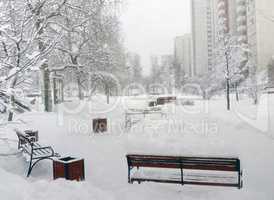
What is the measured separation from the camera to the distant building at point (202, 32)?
370 ft

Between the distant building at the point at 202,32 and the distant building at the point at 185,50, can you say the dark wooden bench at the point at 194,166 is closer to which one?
the distant building at the point at 202,32

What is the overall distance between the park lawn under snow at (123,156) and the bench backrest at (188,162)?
49cm

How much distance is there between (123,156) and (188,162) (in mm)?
3644

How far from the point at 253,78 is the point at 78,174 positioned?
103 feet

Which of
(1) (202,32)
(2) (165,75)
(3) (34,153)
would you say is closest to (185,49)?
(1) (202,32)

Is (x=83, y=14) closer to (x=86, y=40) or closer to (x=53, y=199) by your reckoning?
(x=86, y=40)

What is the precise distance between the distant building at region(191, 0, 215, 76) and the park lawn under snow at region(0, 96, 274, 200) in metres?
98.0

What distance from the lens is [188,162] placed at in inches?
259

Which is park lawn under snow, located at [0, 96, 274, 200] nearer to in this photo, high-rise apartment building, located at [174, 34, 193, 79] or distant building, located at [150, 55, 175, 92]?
distant building, located at [150, 55, 175, 92]

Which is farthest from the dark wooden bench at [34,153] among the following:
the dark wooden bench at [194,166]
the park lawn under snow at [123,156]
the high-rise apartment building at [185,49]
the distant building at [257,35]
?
the high-rise apartment building at [185,49]

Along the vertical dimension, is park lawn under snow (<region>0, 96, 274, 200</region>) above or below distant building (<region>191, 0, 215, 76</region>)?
below

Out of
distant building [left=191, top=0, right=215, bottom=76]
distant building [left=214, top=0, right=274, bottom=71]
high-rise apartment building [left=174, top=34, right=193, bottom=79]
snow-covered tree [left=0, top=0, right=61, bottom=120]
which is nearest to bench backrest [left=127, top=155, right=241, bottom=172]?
snow-covered tree [left=0, top=0, right=61, bottom=120]

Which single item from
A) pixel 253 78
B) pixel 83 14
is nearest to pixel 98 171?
pixel 83 14

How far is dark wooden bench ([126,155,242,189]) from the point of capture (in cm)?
633
